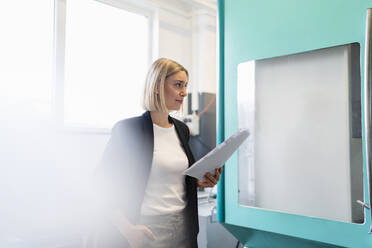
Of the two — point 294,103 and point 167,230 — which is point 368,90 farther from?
point 167,230

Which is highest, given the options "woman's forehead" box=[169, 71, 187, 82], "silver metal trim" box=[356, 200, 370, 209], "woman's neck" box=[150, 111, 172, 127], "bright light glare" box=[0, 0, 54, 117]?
"bright light glare" box=[0, 0, 54, 117]

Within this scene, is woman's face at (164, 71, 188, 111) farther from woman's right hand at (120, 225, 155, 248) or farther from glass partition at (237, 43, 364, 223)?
woman's right hand at (120, 225, 155, 248)

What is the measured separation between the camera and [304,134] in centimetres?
114

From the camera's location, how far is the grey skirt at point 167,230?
1.20 m

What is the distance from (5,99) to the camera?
1.76m

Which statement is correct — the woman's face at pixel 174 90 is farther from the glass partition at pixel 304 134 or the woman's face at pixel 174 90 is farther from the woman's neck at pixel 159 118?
the glass partition at pixel 304 134

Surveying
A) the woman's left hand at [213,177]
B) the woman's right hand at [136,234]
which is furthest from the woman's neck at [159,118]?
the woman's right hand at [136,234]

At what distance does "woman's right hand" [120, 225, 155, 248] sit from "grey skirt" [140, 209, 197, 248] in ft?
0.15

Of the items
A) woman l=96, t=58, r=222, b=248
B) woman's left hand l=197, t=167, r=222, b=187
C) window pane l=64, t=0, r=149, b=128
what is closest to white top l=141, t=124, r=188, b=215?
woman l=96, t=58, r=222, b=248

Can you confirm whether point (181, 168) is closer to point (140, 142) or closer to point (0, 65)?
point (140, 142)

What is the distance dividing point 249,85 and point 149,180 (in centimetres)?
52

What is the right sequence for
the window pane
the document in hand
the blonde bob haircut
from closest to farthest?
1. the document in hand
2. the blonde bob haircut
3. the window pane

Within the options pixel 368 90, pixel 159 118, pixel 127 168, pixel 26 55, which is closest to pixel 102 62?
pixel 26 55

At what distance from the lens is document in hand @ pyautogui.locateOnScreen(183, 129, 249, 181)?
3.46 feet
